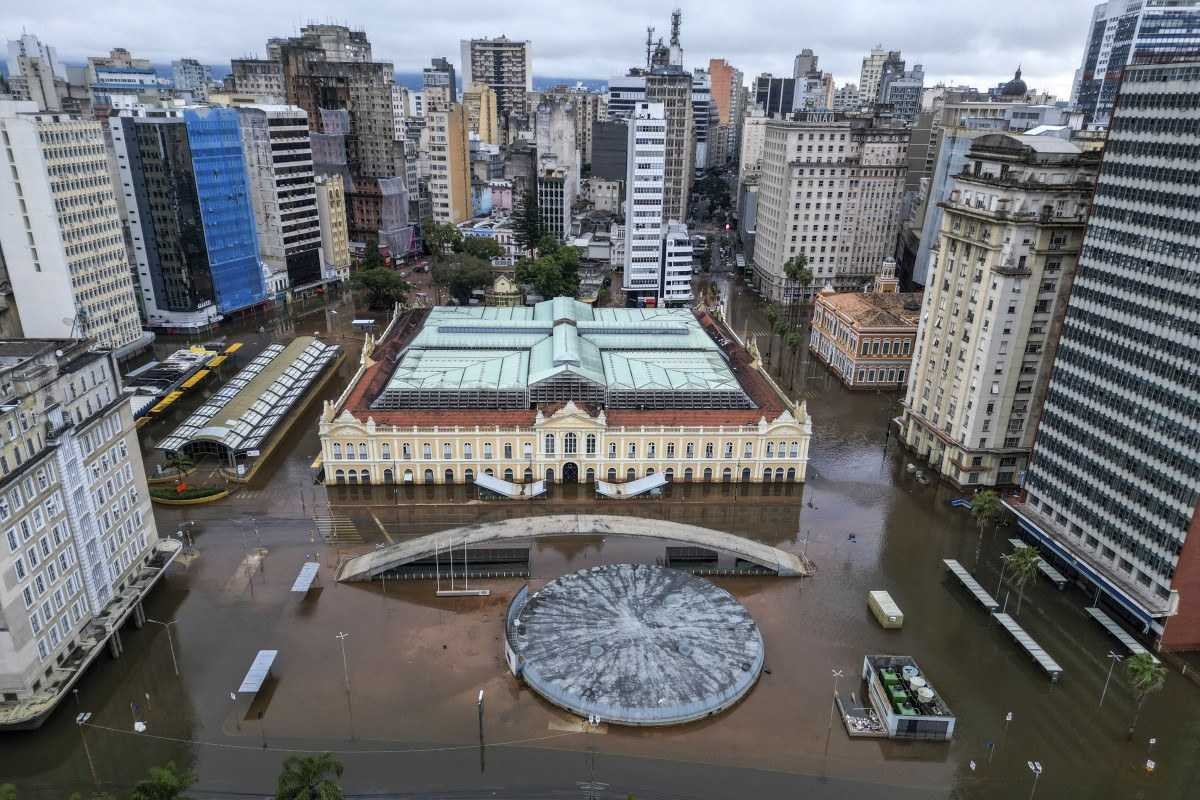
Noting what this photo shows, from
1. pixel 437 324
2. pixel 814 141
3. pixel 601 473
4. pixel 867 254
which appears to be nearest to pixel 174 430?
pixel 437 324

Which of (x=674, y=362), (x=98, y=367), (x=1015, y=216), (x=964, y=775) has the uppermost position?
(x=1015, y=216)

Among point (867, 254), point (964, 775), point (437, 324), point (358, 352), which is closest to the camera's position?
point (964, 775)

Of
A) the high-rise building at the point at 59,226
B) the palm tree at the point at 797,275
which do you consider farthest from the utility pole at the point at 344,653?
the palm tree at the point at 797,275

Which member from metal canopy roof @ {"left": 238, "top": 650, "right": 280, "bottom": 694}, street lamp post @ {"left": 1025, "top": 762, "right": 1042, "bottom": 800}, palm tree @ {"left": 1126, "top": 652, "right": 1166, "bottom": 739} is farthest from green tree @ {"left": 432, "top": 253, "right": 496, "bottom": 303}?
palm tree @ {"left": 1126, "top": 652, "right": 1166, "bottom": 739}

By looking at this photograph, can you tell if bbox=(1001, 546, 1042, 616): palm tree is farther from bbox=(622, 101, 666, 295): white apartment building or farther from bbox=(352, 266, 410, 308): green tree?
bbox=(352, 266, 410, 308): green tree

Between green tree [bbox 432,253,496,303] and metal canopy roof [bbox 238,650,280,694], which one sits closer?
metal canopy roof [bbox 238,650,280,694]

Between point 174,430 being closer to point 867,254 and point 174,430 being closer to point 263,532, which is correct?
point 263,532
